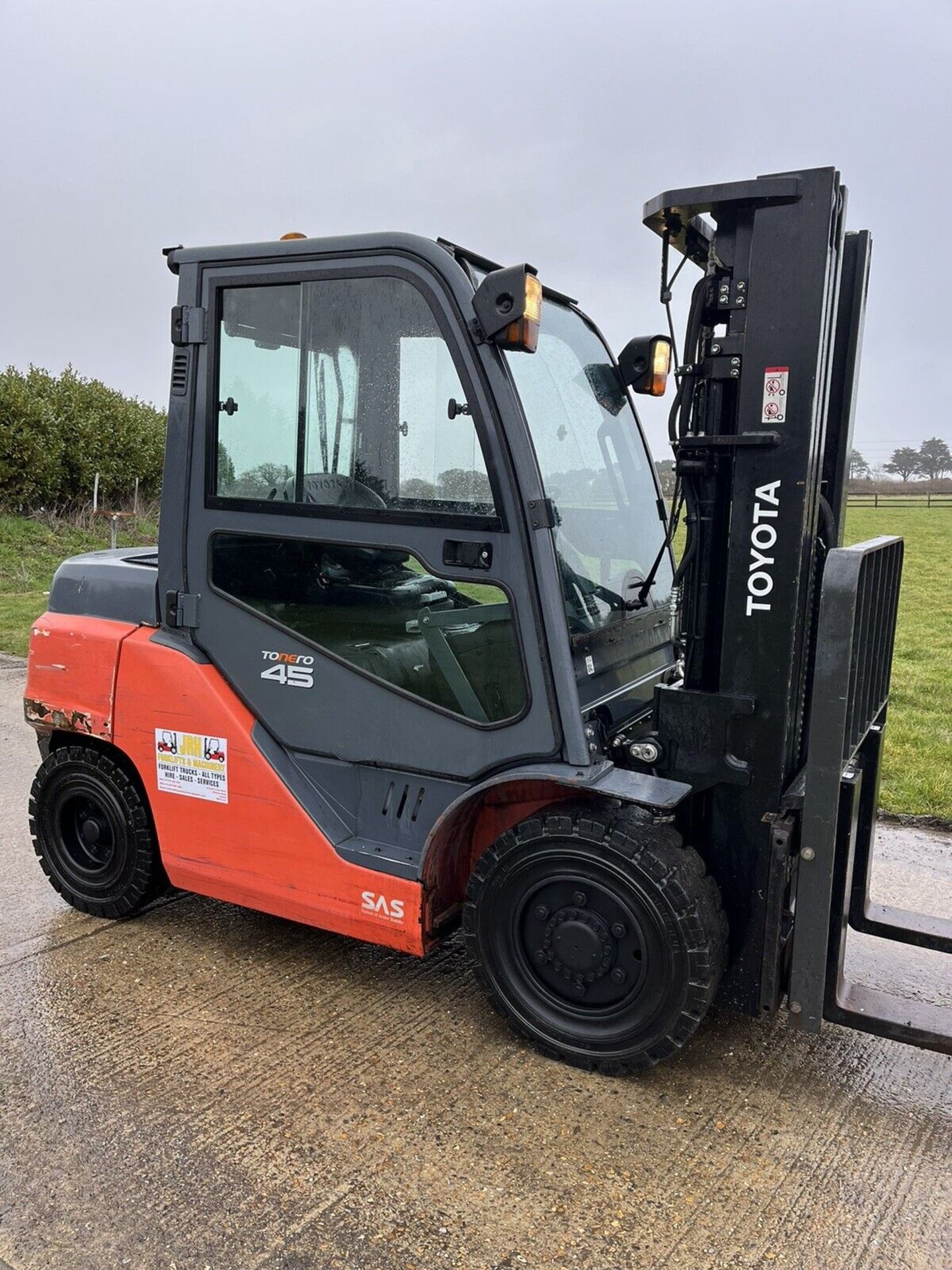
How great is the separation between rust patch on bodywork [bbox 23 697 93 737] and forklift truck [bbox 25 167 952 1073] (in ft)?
1.04

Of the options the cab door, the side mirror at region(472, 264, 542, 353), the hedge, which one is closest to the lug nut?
the cab door

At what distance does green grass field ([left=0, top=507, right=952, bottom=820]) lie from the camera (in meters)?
6.12

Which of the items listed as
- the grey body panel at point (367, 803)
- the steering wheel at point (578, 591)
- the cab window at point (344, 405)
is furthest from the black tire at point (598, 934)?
the cab window at point (344, 405)

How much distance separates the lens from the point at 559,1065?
3.15 meters

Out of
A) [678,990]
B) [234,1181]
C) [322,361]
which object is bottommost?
[234,1181]

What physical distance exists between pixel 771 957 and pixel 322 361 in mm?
2225

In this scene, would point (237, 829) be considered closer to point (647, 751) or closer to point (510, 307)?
point (647, 751)

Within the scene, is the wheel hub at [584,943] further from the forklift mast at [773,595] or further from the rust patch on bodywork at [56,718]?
the rust patch on bodywork at [56,718]

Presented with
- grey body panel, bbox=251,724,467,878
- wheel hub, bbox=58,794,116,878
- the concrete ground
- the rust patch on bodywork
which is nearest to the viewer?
the concrete ground

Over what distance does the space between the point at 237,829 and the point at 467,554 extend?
1.35 m

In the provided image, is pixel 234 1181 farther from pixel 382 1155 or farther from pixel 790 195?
pixel 790 195

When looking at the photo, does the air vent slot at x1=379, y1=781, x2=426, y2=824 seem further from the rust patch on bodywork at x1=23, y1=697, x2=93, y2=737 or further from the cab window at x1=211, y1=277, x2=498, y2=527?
the rust patch on bodywork at x1=23, y1=697, x2=93, y2=737

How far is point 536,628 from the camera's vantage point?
9.73ft

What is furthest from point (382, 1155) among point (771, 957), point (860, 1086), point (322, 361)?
point (322, 361)
